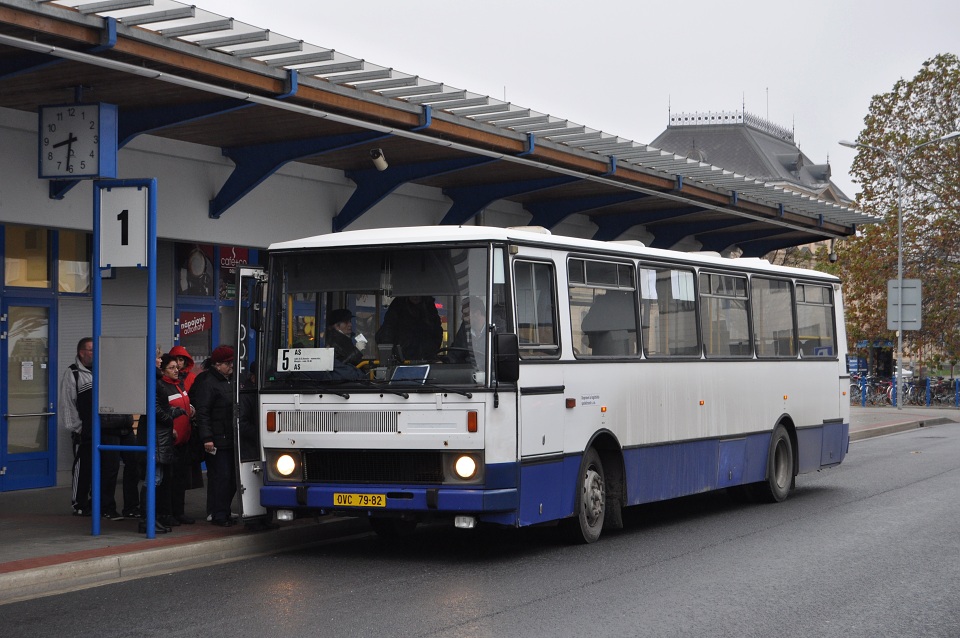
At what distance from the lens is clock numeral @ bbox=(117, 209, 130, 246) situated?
1117 centimetres

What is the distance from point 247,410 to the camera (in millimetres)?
11406

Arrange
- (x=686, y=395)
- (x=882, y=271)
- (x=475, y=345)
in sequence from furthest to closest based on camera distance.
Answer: (x=882, y=271) → (x=686, y=395) → (x=475, y=345)

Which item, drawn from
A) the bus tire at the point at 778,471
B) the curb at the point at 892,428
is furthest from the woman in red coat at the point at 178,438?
the curb at the point at 892,428

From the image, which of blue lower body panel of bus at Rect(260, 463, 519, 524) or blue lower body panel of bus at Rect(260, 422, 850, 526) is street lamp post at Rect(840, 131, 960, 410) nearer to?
blue lower body panel of bus at Rect(260, 422, 850, 526)

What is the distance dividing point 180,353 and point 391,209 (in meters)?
7.27

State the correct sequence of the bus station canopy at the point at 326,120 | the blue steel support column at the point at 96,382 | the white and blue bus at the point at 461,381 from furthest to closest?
the bus station canopy at the point at 326,120 < the blue steel support column at the point at 96,382 < the white and blue bus at the point at 461,381

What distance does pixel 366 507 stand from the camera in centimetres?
1061

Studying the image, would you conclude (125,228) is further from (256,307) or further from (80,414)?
(80,414)

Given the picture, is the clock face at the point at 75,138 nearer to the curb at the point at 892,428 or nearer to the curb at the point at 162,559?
the curb at the point at 162,559

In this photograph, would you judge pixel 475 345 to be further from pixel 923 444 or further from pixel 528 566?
pixel 923 444

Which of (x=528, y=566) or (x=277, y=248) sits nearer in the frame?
(x=528, y=566)

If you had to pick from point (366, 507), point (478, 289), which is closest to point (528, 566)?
point (366, 507)

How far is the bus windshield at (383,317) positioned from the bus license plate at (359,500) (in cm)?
88

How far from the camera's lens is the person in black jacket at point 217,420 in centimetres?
1207
